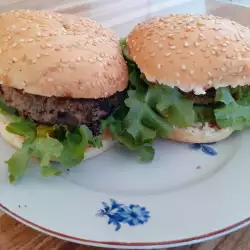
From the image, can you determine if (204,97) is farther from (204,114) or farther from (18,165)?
(18,165)

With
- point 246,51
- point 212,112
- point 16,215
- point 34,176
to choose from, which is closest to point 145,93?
point 212,112

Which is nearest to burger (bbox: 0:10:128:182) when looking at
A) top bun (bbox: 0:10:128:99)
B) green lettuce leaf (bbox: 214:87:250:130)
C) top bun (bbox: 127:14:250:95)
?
top bun (bbox: 0:10:128:99)

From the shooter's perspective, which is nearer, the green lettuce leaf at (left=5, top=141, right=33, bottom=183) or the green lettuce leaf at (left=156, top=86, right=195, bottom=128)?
the green lettuce leaf at (left=5, top=141, right=33, bottom=183)

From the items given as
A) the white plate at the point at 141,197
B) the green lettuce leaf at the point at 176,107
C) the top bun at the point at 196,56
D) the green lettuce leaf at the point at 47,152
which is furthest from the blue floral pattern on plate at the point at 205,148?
the green lettuce leaf at the point at 47,152

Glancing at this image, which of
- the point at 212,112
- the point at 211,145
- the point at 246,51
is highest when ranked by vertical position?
the point at 246,51

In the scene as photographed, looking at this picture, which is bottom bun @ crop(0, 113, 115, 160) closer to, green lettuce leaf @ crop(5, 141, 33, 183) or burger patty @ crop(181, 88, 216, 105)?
green lettuce leaf @ crop(5, 141, 33, 183)

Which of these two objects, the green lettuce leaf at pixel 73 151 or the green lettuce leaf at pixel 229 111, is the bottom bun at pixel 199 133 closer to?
the green lettuce leaf at pixel 229 111

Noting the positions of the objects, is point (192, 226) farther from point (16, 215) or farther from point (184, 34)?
point (184, 34)
